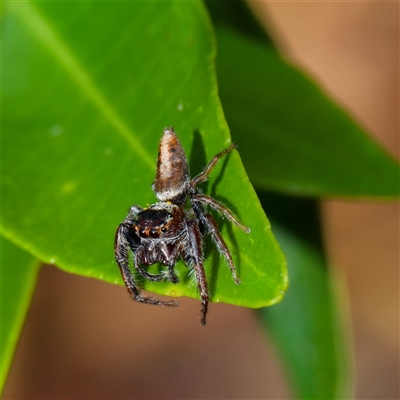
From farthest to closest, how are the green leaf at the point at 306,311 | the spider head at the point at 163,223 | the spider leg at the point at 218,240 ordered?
1. the green leaf at the point at 306,311
2. the spider head at the point at 163,223
3. the spider leg at the point at 218,240

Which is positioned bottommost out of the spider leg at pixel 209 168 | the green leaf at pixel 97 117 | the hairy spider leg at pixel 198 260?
the hairy spider leg at pixel 198 260

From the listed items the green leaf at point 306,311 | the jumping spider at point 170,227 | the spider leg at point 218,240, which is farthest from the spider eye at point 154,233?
the green leaf at point 306,311

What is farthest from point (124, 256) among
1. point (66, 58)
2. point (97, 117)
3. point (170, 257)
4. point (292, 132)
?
point (292, 132)

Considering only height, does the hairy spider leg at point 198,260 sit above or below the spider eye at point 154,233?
above

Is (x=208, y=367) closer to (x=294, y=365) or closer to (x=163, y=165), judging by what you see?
(x=294, y=365)

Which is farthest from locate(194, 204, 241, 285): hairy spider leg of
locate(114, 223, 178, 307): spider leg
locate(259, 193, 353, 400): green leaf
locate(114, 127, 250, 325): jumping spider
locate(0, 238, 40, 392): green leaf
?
locate(259, 193, 353, 400): green leaf

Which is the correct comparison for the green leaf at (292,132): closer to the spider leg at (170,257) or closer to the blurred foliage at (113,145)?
the blurred foliage at (113,145)

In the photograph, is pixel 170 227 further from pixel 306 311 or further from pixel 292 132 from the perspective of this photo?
pixel 306 311
